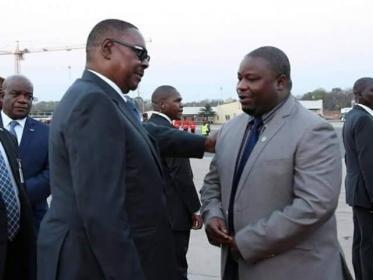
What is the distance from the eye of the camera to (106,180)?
2.18 m

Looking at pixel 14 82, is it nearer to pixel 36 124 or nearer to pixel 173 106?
pixel 36 124

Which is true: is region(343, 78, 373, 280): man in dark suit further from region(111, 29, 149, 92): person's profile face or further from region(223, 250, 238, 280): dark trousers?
region(111, 29, 149, 92): person's profile face

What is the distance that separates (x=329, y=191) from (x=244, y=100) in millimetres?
618

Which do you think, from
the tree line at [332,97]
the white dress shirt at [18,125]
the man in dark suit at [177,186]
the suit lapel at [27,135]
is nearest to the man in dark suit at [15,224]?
the suit lapel at [27,135]

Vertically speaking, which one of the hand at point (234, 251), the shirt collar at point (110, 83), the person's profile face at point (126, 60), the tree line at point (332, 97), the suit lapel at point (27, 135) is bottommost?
the tree line at point (332, 97)

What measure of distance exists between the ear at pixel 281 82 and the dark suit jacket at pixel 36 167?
7.42ft

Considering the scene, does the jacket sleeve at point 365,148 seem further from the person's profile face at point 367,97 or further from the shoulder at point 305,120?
the shoulder at point 305,120

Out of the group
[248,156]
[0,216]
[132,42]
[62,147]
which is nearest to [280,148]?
[248,156]

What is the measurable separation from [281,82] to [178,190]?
2435 millimetres

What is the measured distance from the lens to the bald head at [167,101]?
16.6 ft

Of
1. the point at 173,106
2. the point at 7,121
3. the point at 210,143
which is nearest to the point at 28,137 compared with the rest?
the point at 7,121

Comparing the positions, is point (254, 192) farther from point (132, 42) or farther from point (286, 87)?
point (132, 42)

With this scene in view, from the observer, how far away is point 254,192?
264 cm

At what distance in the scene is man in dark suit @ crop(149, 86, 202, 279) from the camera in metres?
4.94
